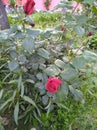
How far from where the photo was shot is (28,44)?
5.73 ft

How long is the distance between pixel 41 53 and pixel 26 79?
0.60 ft

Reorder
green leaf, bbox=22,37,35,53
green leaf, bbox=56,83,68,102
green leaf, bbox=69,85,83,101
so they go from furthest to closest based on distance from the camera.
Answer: green leaf, bbox=69,85,83,101 < green leaf, bbox=56,83,68,102 < green leaf, bbox=22,37,35,53

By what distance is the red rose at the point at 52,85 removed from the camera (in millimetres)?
1754

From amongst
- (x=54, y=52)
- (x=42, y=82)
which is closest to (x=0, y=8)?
(x=54, y=52)

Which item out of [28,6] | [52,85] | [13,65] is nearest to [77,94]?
[52,85]

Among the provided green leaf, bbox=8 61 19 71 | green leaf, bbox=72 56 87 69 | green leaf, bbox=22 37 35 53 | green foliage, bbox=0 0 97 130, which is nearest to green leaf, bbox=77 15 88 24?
green foliage, bbox=0 0 97 130

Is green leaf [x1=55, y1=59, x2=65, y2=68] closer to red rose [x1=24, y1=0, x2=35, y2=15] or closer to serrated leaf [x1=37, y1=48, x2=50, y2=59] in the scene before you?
serrated leaf [x1=37, y1=48, x2=50, y2=59]

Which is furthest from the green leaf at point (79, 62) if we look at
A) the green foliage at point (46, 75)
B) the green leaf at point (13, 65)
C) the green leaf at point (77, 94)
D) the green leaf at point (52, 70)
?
the green leaf at point (13, 65)

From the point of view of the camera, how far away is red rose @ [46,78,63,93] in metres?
1.75

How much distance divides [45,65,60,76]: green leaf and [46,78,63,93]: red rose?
0.09m

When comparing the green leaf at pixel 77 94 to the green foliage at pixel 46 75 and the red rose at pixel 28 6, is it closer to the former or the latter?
the green foliage at pixel 46 75

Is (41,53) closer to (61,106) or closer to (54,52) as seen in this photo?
(54,52)

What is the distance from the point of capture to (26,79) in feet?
6.39

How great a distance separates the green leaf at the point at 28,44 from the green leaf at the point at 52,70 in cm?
20
